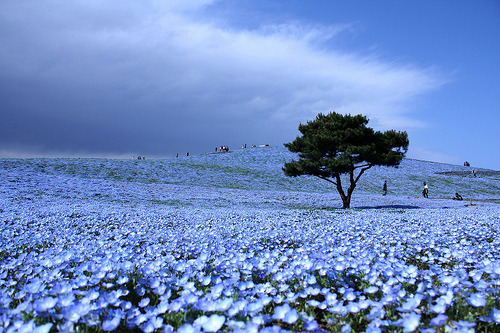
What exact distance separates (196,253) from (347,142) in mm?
19752

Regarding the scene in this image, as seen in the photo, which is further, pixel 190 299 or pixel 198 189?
pixel 198 189

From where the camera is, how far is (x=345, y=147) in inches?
901

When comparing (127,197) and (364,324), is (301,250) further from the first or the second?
(127,197)

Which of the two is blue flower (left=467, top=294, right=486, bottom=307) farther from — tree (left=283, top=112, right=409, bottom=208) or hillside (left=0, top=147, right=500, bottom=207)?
hillside (left=0, top=147, right=500, bottom=207)

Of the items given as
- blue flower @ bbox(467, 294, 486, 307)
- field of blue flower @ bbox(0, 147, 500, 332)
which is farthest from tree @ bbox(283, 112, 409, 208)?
blue flower @ bbox(467, 294, 486, 307)

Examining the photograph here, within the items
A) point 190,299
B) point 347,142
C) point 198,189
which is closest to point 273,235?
point 190,299

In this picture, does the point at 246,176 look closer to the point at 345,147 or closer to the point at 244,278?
the point at 345,147

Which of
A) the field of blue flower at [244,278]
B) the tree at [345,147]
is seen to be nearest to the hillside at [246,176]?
the tree at [345,147]

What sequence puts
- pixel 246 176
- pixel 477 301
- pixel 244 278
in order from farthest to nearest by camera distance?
pixel 246 176 < pixel 244 278 < pixel 477 301

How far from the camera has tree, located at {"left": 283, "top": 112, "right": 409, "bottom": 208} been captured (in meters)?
22.1

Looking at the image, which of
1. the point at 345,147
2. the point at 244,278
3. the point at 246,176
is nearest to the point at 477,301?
the point at 244,278

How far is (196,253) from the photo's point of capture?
507 cm

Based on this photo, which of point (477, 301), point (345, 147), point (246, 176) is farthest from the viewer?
point (246, 176)

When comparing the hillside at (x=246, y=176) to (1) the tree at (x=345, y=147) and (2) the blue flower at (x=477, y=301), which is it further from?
(2) the blue flower at (x=477, y=301)
